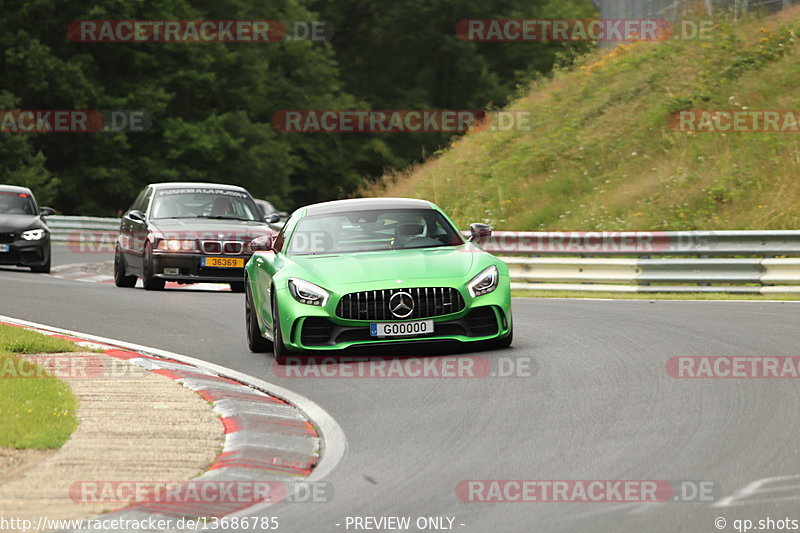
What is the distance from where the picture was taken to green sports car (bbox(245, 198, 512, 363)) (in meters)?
11.0

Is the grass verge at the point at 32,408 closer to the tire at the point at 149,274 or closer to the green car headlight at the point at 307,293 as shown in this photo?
the green car headlight at the point at 307,293

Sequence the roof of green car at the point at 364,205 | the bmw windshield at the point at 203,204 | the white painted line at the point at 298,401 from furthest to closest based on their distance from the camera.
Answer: the bmw windshield at the point at 203,204 < the roof of green car at the point at 364,205 < the white painted line at the point at 298,401

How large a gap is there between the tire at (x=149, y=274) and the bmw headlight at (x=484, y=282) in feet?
30.8

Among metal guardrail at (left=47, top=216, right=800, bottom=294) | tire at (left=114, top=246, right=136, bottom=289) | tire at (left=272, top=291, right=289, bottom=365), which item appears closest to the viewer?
tire at (left=272, top=291, right=289, bottom=365)

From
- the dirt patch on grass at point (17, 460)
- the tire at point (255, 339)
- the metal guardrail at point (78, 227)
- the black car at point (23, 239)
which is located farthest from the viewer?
the metal guardrail at point (78, 227)

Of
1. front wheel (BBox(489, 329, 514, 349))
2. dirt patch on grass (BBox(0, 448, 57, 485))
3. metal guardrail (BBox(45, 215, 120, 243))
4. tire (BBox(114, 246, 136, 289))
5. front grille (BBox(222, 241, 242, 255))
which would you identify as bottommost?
metal guardrail (BBox(45, 215, 120, 243))

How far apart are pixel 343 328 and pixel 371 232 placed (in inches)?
61.4

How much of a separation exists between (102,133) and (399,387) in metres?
45.6

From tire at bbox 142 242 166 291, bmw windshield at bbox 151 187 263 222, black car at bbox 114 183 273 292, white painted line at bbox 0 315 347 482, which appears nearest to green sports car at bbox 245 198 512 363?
white painted line at bbox 0 315 347 482

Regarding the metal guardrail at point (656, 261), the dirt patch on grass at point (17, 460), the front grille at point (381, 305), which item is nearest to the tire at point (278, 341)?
the front grille at point (381, 305)

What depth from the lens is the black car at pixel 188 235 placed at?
19.6m

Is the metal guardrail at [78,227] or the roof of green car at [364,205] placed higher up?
the roof of green car at [364,205]

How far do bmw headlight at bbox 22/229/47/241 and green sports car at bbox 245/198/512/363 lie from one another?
1334cm

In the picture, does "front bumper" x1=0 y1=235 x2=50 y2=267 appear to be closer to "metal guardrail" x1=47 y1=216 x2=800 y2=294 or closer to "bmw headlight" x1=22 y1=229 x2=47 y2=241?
"bmw headlight" x1=22 y1=229 x2=47 y2=241
